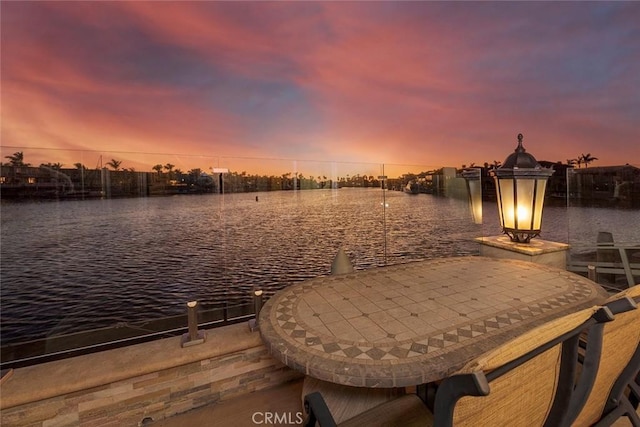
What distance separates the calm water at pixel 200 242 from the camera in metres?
3.25

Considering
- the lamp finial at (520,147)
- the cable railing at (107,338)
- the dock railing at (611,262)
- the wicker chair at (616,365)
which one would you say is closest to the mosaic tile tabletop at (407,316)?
the wicker chair at (616,365)

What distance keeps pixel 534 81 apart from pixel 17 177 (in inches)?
391

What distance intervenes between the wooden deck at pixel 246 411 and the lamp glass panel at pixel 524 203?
2.05 m

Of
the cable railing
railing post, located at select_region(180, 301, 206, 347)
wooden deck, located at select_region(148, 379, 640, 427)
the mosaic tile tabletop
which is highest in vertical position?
the mosaic tile tabletop

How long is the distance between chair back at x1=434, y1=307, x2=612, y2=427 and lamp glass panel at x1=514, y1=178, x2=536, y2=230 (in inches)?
111

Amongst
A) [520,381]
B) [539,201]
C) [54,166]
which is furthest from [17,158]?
[539,201]

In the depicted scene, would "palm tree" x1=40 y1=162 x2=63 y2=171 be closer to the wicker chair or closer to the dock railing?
the wicker chair

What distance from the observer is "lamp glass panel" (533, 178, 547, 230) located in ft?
10.3

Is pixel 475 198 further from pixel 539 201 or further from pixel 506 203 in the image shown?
pixel 539 201

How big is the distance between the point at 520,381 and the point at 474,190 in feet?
15.0

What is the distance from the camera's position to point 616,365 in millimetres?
1094

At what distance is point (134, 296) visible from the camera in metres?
4.37

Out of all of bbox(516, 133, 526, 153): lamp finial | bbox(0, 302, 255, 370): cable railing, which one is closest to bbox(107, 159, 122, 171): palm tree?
bbox(0, 302, 255, 370): cable railing

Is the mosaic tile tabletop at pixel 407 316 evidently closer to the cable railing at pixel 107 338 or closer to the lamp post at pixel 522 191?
the cable railing at pixel 107 338
